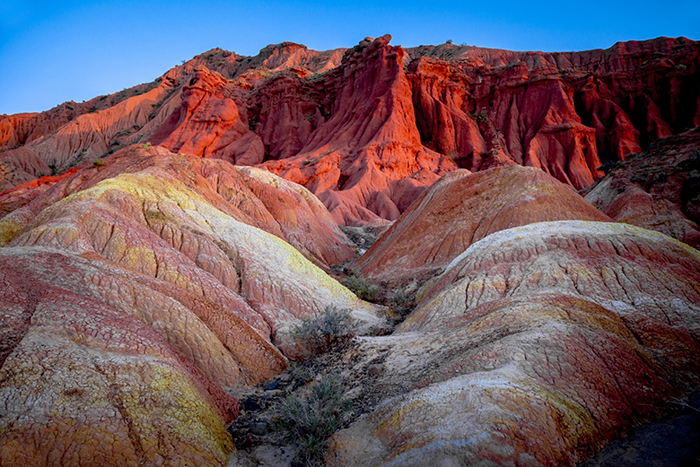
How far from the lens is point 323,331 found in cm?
984

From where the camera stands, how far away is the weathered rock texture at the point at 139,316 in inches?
168

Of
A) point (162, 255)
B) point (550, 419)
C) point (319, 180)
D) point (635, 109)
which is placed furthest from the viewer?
point (635, 109)

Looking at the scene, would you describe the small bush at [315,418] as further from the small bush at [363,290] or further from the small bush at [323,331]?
the small bush at [363,290]

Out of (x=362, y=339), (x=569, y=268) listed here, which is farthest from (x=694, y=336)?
(x=362, y=339)

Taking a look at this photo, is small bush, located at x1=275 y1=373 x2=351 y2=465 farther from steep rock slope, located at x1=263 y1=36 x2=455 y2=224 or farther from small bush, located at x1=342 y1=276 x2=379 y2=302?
steep rock slope, located at x1=263 y1=36 x2=455 y2=224

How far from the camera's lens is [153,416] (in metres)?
4.71

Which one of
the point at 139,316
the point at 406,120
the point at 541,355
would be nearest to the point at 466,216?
the point at 541,355

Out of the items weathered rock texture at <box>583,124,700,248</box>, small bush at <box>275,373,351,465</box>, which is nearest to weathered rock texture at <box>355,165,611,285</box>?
weathered rock texture at <box>583,124,700,248</box>

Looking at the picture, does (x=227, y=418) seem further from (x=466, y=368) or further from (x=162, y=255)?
(x=162, y=255)

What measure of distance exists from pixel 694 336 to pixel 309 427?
654 centimetres

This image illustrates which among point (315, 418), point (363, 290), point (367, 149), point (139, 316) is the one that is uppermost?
point (367, 149)

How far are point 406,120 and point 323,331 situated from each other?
43.6 meters

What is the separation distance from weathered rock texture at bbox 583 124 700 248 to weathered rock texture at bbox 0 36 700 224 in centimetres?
1972

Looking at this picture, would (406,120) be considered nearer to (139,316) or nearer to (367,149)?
(367,149)
